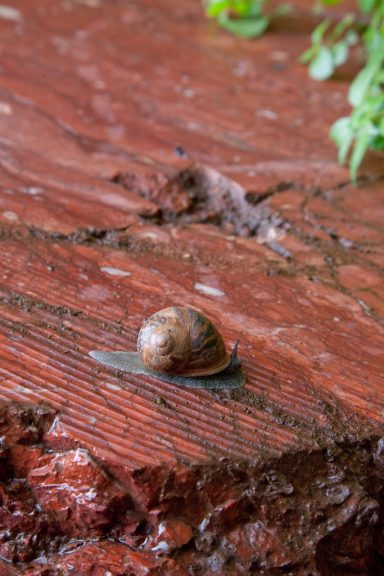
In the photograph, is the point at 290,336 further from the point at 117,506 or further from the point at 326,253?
the point at 117,506

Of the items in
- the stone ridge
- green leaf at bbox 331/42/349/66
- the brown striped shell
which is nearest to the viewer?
the stone ridge

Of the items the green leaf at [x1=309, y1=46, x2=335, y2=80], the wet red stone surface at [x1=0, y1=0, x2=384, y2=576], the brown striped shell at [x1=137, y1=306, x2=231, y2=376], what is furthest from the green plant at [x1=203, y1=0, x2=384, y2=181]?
the brown striped shell at [x1=137, y1=306, x2=231, y2=376]

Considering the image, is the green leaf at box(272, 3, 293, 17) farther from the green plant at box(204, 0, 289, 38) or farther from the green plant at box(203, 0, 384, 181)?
the green plant at box(204, 0, 289, 38)

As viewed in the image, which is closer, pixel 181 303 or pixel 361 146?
pixel 181 303

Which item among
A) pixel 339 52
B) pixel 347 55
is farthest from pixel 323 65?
pixel 347 55

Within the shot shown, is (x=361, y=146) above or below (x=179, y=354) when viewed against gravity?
above

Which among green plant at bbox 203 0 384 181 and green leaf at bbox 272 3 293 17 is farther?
green leaf at bbox 272 3 293 17

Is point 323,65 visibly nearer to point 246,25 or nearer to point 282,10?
point 246,25
